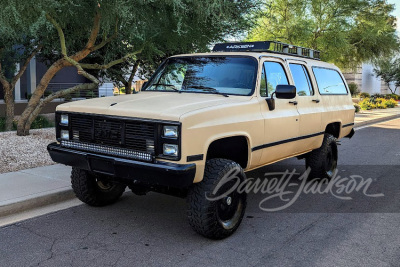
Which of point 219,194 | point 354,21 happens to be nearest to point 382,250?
point 219,194

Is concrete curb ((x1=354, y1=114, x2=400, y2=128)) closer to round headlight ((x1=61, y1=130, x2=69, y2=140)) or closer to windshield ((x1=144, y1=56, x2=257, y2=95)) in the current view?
windshield ((x1=144, y1=56, x2=257, y2=95))

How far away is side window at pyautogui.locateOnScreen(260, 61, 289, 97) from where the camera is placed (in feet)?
18.0

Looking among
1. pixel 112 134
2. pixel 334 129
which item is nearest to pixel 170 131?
pixel 112 134

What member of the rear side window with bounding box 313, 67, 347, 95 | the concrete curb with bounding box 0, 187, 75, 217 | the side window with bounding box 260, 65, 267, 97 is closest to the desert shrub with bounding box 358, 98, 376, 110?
the rear side window with bounding box 313, 67, 347, 95

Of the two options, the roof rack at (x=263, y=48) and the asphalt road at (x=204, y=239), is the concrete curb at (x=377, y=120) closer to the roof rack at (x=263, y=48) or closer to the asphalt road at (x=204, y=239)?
the roof rack at (x=263, y=48)

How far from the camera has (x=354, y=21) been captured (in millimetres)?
21859

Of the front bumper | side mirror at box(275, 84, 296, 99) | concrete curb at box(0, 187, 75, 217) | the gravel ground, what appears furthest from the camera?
the gravel ground

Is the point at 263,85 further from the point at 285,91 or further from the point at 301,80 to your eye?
the point at 301,80

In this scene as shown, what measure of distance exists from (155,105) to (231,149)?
3.82 feet

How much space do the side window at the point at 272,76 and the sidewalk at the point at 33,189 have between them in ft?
10.3

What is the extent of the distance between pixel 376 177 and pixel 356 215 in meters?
2.57

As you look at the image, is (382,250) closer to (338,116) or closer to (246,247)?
(246,247)

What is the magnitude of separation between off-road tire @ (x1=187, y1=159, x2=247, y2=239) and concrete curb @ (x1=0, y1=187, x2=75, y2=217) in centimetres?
232

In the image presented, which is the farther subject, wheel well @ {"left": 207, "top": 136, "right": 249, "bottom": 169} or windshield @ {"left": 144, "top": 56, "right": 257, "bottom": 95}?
windshield @ {"left": 144, "top": 56, "right": 257, "bottom": 95}
